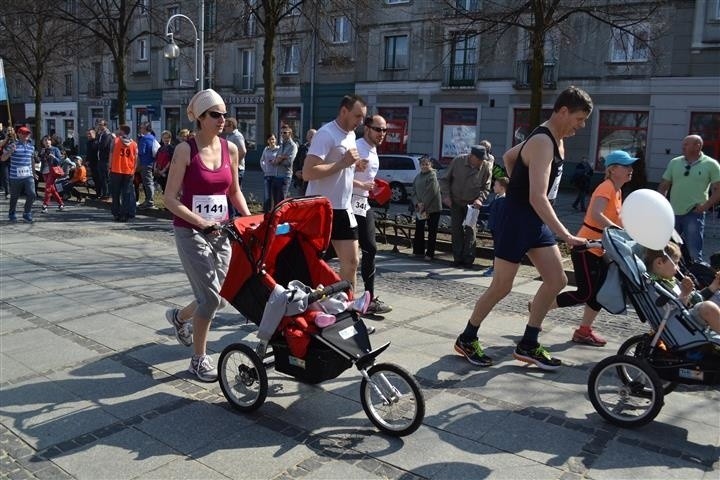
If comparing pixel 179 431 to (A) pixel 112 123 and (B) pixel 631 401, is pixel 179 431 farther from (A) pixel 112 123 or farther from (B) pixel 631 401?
(A) pixel 112 123

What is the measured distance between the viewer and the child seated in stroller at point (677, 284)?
3.82 meters

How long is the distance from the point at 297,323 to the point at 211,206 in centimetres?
114

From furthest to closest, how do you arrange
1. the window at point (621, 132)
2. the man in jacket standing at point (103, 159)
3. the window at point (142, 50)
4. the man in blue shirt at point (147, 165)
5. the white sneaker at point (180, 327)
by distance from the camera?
the window at point (142, 50) < the window at point (621, 132) < the man in jacket standing at point (103, 159) < the man in blue shirt at point (147, 165) < the white sneaker at point (180, 327)

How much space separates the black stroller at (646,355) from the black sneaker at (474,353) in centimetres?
104

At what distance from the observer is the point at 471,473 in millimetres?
3396

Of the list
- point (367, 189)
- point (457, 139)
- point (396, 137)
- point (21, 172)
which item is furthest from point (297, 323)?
point (396, 137)

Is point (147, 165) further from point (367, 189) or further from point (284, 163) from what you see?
point (367, 189)

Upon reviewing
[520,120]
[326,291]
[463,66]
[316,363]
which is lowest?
[316,363]

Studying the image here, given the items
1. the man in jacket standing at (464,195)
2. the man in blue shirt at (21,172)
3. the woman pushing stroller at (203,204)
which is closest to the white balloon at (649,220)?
the woman pushing stroller at (203,204)

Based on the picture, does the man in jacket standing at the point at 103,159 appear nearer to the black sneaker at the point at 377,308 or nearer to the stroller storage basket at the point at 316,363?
the black sneaker at the point at 377,308

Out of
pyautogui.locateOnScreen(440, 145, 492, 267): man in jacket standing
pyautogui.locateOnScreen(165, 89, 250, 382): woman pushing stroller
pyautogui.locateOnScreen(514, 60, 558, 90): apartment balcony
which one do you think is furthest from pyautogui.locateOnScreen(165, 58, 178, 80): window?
pyautogui.locateOnScreen(165, 89, 250, 382): woman pushing stroller

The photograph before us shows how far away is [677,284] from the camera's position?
4383mm

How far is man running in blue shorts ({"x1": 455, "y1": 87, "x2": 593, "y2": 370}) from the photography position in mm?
4508

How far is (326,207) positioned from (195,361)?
1.46 metres
